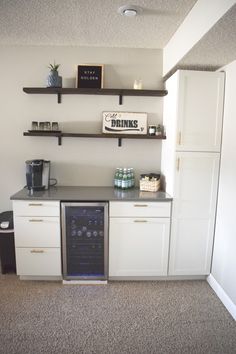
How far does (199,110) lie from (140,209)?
1.12m

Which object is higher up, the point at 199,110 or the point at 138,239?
the point at 199,110

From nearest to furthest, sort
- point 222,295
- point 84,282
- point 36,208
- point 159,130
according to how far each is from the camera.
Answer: point 222,295 < point 36,208 < point 84,282 < point 159,130

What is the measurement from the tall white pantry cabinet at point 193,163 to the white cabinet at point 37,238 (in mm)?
1179

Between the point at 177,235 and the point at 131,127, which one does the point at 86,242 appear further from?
the point at 131,127

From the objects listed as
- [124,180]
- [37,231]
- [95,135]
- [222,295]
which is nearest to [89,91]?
[95,135]

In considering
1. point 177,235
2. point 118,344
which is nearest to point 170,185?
point 177,235

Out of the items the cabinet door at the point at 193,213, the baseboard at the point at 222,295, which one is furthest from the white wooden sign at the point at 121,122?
the baseboard at the point at 222,295

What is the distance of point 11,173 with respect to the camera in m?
2.85

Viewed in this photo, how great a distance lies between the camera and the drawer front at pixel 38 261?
2.41m

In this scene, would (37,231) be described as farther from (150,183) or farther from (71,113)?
(71,113)

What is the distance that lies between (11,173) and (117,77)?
1.69 metres

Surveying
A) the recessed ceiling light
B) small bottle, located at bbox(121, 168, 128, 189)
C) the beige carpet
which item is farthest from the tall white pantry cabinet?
the recessed ceiling light

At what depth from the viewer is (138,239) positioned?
7.92 ft

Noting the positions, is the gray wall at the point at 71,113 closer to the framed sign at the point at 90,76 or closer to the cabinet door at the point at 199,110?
the framed sign at the point at 90,76
